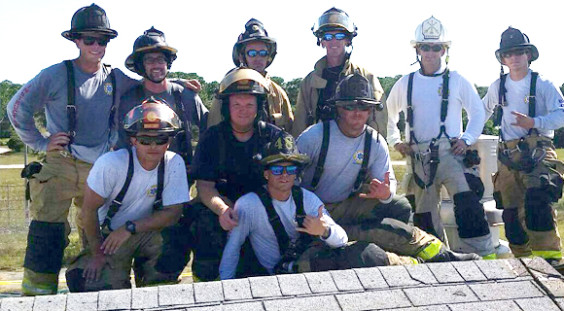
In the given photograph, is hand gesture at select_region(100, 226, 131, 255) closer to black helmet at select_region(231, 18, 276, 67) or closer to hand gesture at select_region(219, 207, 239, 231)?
hand gesture at select_region(219, 207, 239, 231)

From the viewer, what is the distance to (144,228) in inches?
209

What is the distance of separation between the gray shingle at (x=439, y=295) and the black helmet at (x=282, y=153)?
3.90 ft

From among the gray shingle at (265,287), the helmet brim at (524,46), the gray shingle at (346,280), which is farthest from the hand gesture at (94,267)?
the helmet brim at (524,46)

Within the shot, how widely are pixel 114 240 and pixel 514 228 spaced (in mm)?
3887

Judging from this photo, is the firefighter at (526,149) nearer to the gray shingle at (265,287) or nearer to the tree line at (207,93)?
the tree line at (207,93)

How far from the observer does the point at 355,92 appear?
552cm

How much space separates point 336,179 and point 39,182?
2.34 metres

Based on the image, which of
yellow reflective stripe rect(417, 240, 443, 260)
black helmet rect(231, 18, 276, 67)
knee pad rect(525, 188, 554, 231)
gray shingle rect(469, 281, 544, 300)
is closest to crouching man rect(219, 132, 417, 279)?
yellow reflective stripe rect(417, 240, 443, 260)

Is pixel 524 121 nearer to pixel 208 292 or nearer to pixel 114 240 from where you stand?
pixel 208 292

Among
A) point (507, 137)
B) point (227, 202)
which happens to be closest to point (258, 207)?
point (227, 202)

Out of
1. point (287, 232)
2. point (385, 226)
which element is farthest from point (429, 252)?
point (287, 232)

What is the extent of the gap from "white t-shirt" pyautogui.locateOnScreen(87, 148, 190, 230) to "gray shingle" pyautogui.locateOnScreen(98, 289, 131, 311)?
36.9 inches

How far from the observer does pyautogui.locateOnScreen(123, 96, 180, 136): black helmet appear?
17.0ft

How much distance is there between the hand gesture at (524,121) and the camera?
22.2ft
